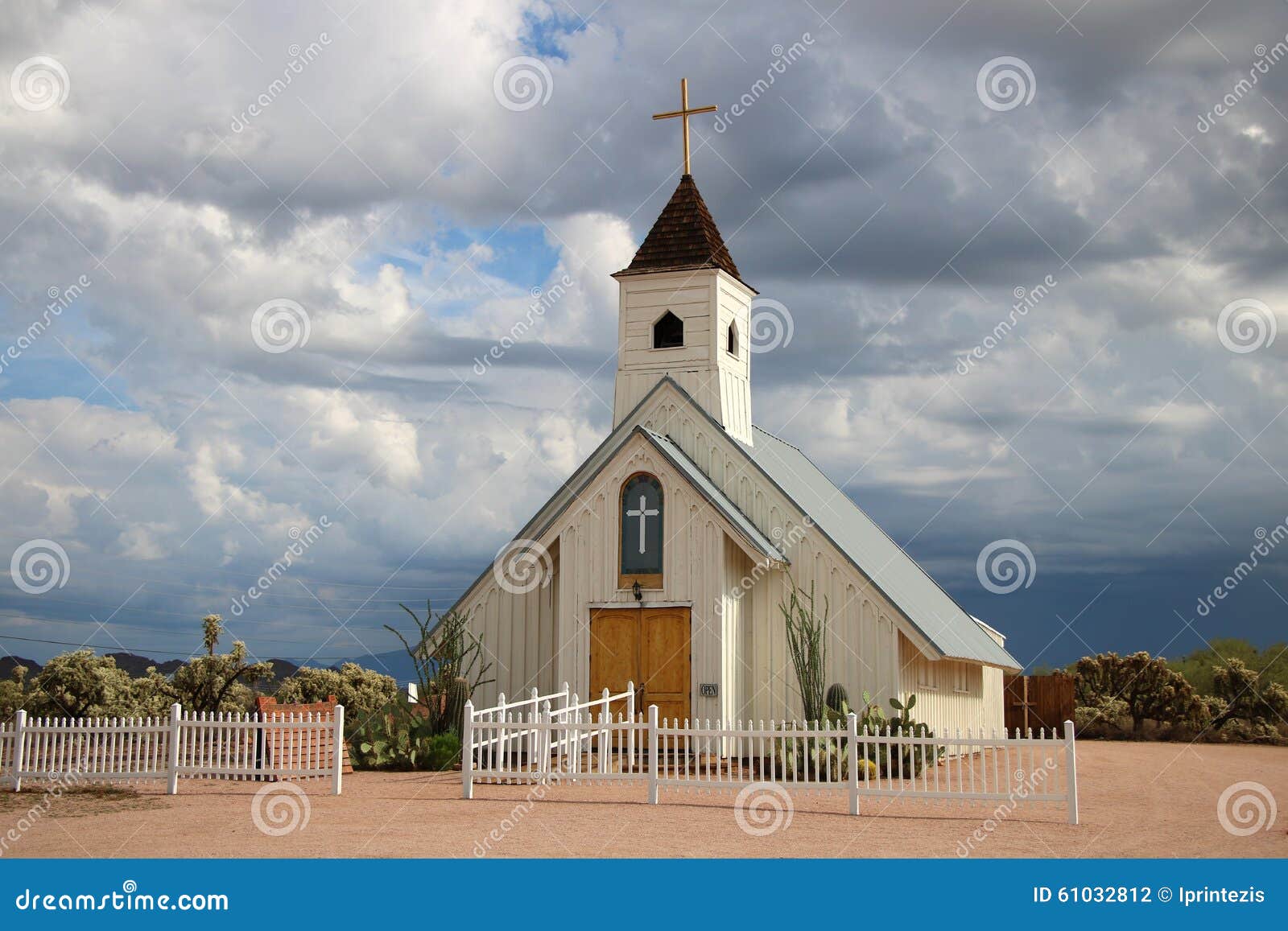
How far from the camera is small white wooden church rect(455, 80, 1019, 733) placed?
21.9 m

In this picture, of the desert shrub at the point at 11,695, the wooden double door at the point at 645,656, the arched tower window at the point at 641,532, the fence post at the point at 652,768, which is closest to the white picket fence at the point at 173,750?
the fence post at the point at 652,768

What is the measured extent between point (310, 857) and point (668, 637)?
37.1ft

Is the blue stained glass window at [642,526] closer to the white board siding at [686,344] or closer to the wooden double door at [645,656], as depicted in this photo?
the wooden double door at [645,656]

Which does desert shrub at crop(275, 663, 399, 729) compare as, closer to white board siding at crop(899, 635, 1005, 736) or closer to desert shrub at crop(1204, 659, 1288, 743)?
white board siding at crop(899, 635, 1005, 736)

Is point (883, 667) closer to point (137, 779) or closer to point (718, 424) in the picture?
point (718, 424)

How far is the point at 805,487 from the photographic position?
27.6 metres

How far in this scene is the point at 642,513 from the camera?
2256 centimetres

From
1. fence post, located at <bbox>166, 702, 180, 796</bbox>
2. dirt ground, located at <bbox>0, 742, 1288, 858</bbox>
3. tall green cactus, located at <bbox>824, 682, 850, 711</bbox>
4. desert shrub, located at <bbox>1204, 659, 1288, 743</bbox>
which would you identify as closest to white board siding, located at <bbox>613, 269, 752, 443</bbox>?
tall green cactus, located at <bbox>824, 682, 850, 711</bbox>

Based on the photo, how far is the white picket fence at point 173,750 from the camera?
17031 mm

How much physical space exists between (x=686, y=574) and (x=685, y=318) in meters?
5.80

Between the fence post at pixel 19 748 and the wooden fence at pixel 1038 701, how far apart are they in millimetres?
24035

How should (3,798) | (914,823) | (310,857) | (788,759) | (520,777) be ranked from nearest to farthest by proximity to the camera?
(310,857) → (914,823) → (3,798) → (520,777) → (788,759)

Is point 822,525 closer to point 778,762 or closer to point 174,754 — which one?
point 778,762

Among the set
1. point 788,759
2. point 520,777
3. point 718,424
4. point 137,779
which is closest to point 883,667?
point 788,759
